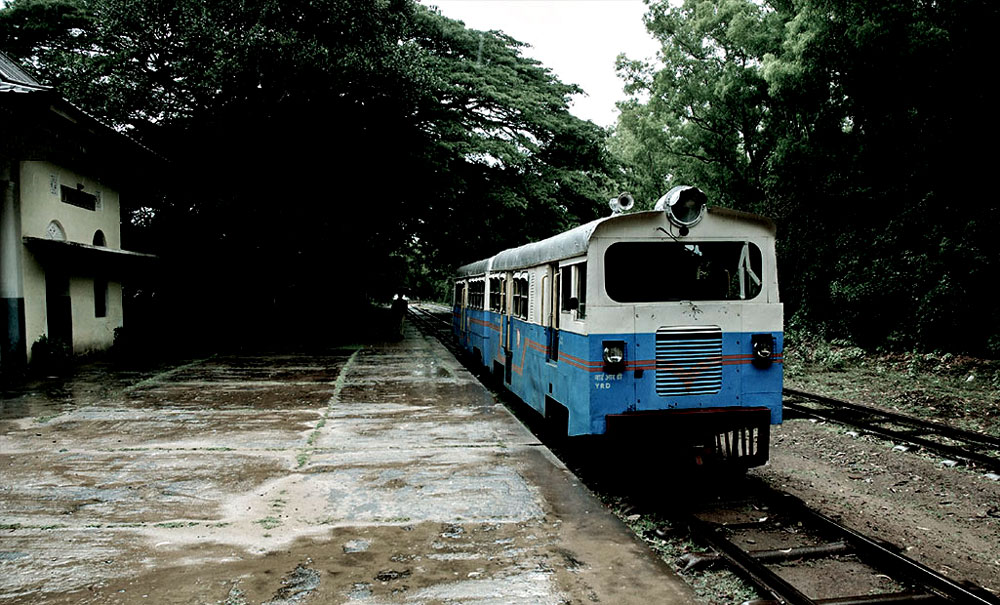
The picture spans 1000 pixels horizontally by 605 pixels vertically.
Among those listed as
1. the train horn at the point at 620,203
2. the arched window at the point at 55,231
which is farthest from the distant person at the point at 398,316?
the train horn at the point at 620,203

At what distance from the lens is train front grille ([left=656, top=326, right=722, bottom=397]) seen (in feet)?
22.1

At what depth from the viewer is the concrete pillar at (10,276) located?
13758mm

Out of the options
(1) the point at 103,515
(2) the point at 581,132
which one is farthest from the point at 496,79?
(1) the point at 103,515

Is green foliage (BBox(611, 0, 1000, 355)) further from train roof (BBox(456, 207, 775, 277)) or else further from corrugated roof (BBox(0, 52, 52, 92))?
corrugated roof (BBox(0, 52, 52, 92))

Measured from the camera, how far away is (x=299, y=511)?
229 inches

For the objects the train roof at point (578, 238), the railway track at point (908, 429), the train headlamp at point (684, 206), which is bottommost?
the railway track at point (908, 429)

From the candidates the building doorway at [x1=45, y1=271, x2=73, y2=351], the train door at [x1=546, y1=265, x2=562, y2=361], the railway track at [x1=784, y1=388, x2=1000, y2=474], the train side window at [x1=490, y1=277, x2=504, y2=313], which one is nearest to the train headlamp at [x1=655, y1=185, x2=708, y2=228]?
the train door at [x1=546, y1=265, x2=562, y2=361]

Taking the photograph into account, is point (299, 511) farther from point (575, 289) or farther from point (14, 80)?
point (14, 80)

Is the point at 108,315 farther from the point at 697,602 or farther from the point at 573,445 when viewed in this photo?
the point at 697,602

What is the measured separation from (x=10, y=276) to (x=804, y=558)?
49.0ft

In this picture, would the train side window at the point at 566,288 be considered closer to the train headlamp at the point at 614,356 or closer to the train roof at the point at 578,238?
the train roof at the point at 578,238

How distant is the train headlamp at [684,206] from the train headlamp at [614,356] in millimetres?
1314

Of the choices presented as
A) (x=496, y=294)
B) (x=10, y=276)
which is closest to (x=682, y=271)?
(x=496, y=294)

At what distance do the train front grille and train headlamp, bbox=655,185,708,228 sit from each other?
1.04 m
